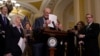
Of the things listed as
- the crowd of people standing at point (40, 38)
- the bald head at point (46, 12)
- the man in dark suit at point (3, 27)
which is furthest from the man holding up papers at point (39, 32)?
the man in dark suit at point (3, 27)

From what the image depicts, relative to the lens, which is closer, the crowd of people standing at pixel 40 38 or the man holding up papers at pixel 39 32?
the crowd of people standing at pixel 40 38

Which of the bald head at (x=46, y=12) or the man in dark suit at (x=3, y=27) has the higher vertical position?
the bald head at (x=46, y=12)

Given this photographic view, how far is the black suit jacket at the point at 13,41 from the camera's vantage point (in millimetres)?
4820

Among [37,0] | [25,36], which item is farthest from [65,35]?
[37,0]

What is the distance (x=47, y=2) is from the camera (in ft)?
43.6

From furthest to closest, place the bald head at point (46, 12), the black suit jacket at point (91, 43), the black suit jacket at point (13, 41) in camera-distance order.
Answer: the bald head at point (46, 12)
the black suit jacket at point (91, 43)
the black suit jacket at point (13, 41)

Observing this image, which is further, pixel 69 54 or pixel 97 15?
pixel 97 15

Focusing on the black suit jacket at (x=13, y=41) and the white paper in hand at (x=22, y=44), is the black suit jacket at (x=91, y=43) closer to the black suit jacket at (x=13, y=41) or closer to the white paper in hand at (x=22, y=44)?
the white paper in hand at (x=22, y=44)

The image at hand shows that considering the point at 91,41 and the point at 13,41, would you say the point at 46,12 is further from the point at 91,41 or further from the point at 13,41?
the point at 91,41

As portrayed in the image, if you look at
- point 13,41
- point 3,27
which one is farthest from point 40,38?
point 3,27

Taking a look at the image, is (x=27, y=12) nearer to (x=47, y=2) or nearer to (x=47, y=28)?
(x=47, y=2)

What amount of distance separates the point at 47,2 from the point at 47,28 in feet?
27.6

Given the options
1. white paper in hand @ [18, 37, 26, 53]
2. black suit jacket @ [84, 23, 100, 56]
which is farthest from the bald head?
black suit jacket @ [84, 23, 100, 56]

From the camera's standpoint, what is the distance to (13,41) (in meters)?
4.89
